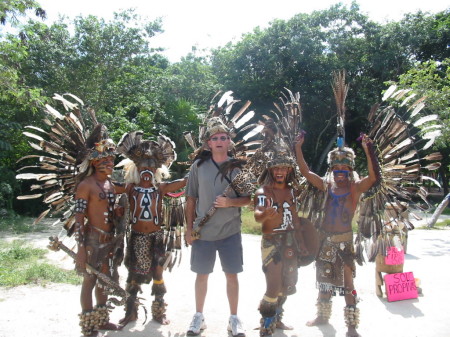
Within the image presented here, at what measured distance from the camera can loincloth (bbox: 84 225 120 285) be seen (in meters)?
4.01

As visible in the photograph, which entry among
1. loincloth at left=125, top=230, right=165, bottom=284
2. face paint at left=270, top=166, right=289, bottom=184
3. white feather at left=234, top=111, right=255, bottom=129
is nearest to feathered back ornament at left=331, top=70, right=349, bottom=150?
face paint at left=270, top=166, right=289, bottom=184

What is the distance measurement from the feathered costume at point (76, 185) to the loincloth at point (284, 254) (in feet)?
4.81

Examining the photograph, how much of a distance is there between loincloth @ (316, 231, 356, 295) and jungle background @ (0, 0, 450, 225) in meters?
7.93

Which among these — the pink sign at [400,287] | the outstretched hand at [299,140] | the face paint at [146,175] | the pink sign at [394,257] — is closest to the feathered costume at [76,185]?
the face paint at [146,175]

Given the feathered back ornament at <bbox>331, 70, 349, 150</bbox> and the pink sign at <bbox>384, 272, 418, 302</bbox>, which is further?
the pink sign at <bbox>384, 272, 418, 302</bbox>

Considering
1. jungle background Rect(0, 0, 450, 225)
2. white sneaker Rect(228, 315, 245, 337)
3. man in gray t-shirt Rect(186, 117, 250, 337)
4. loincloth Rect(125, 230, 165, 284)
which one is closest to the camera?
white sneaker Rect(228, 315, 245, 337)

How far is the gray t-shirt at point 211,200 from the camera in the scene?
4.05 metres

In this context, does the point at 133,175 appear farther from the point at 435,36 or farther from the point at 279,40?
the point at 435,36

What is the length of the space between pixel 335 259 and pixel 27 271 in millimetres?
4323

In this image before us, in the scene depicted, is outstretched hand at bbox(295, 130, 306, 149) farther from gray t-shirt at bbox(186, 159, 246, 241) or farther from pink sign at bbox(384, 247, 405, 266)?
pink sign at bbox(384, 247, 405, 266)

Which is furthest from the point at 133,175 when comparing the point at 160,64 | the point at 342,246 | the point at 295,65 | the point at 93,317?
the point at 160,64

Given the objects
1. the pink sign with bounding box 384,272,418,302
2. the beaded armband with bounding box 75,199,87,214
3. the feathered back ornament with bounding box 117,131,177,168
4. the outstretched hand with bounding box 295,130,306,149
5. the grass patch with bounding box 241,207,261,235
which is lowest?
the pink sign with bounding box 384,272,418,302

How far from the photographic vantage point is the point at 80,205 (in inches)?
157

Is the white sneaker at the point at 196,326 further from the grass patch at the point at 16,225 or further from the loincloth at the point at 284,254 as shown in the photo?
the grass patch at the point at 16,225
